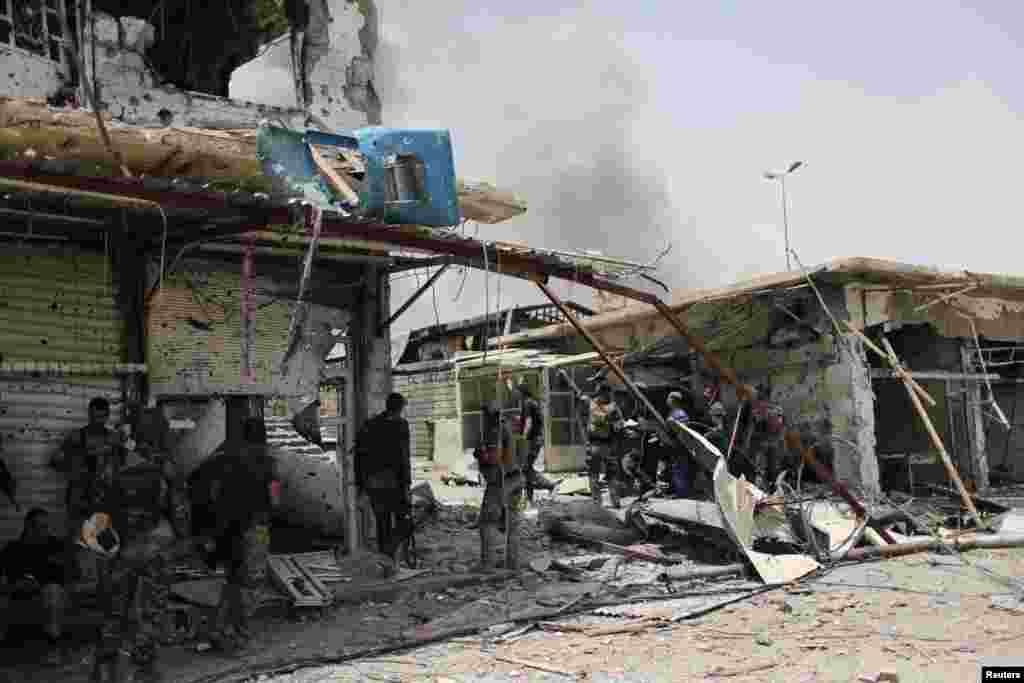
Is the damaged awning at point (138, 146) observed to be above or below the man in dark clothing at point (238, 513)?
above

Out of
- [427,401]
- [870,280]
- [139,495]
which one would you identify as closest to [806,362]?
[870,280]

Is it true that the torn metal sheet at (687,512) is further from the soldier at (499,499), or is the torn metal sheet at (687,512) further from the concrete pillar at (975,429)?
the concrete pillar at (975,429)

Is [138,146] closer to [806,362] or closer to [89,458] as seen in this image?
[89,458]

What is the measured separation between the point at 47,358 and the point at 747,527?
6815 millimetres

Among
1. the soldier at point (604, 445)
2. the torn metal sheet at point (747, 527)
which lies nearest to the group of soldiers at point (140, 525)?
the torn metal sheet at point (747, 527)

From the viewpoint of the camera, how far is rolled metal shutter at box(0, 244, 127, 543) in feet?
26.5

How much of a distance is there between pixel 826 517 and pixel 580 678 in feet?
19.1

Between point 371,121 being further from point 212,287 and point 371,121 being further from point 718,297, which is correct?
point 718,297

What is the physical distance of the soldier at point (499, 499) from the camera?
31.0 ft

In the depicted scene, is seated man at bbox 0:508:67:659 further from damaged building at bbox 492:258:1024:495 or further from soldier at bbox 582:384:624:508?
damaged building at bbox 492:258:1024:495

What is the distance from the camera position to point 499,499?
31.2ft

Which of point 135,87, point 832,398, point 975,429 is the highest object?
point 135,87

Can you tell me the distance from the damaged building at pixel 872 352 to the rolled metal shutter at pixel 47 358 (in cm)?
875

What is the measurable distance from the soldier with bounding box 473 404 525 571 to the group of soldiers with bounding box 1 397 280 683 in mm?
2774
